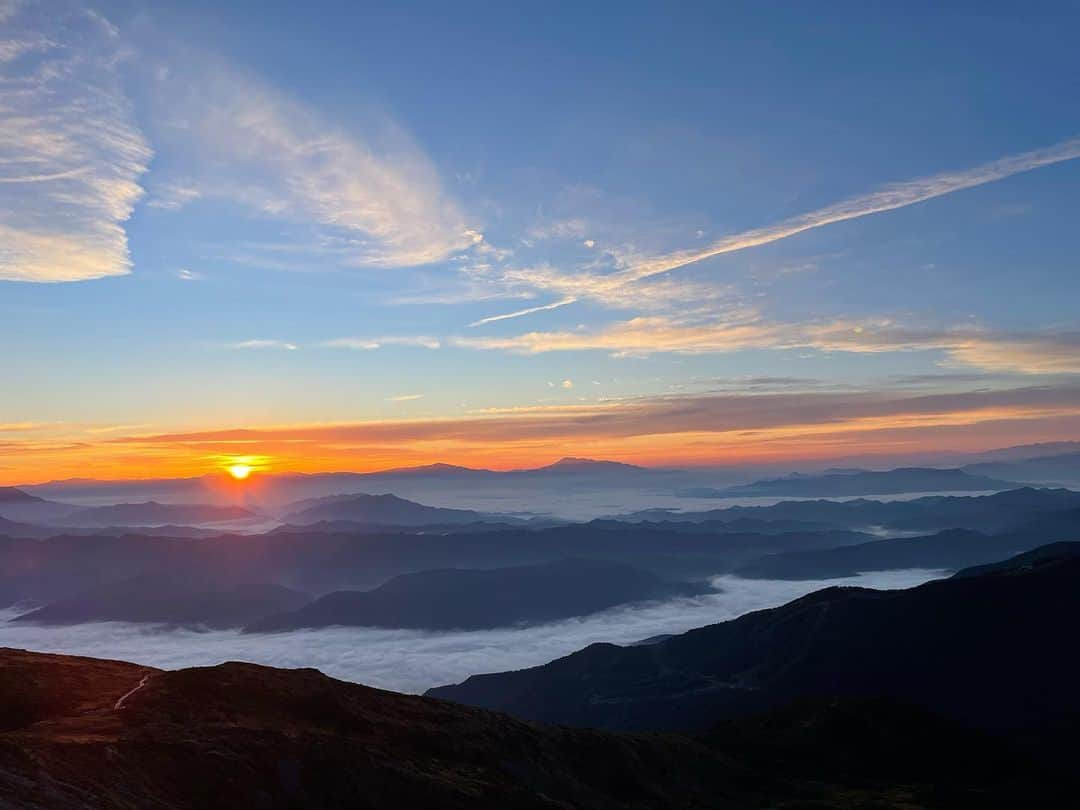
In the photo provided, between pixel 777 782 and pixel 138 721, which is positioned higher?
pixel 138 721

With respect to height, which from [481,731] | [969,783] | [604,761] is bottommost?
[969,783]

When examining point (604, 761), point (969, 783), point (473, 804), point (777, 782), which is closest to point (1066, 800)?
point (969, 783)

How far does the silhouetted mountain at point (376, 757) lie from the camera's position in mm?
63812

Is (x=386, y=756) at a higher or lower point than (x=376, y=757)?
lower

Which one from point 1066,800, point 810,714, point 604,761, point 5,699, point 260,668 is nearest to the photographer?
point 5,699

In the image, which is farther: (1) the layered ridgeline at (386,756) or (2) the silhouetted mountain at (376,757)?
(1) the layered ridgeline at (386,756)

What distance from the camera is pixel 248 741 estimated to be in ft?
252

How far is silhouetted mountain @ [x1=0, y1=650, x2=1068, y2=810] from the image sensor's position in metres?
63.8

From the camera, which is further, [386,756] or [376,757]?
[386,756]

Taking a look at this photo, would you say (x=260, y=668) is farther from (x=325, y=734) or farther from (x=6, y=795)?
(x=6, y=795)

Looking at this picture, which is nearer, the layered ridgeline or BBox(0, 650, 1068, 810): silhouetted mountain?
BBox(0, 650, 1068, 810): silhouetted mountain

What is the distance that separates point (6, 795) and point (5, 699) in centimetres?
4585

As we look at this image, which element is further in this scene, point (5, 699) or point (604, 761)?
point (604, 761)

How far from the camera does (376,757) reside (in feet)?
276
